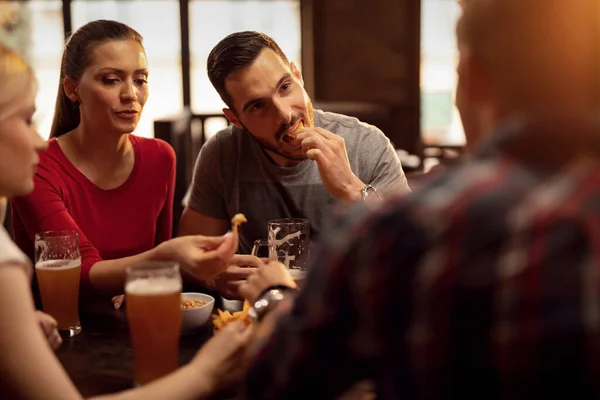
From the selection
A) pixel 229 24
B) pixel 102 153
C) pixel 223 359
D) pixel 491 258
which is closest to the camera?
pixel 491 258

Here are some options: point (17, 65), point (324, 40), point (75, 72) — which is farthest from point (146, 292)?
point (324, 40)

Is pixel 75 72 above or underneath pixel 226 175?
above

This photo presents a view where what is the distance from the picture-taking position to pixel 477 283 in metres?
0.66

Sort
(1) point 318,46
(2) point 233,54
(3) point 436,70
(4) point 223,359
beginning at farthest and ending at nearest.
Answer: (3) point 436,70, (1) point 318,46, (2) point 233,54, (4) point 223,359

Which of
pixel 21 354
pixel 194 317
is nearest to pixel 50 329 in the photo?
pixel 194 317

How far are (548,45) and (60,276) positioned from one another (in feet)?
3.86

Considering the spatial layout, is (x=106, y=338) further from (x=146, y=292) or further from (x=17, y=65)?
(x=17, y=65)

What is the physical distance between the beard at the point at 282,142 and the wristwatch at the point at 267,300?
1.02 meters

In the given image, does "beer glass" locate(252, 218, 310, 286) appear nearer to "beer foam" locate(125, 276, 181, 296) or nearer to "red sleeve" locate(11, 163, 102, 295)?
"beer foam" locate(125, 276, 181, 296)

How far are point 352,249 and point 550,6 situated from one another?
0.34m

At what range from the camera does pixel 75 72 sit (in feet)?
6.98

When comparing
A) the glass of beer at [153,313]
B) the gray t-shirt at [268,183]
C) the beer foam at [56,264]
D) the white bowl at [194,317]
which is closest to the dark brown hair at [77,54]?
the gray t-shirt at [268,183]

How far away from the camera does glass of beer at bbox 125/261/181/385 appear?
1162 millimetres

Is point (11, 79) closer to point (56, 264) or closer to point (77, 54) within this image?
point (56, 264)
